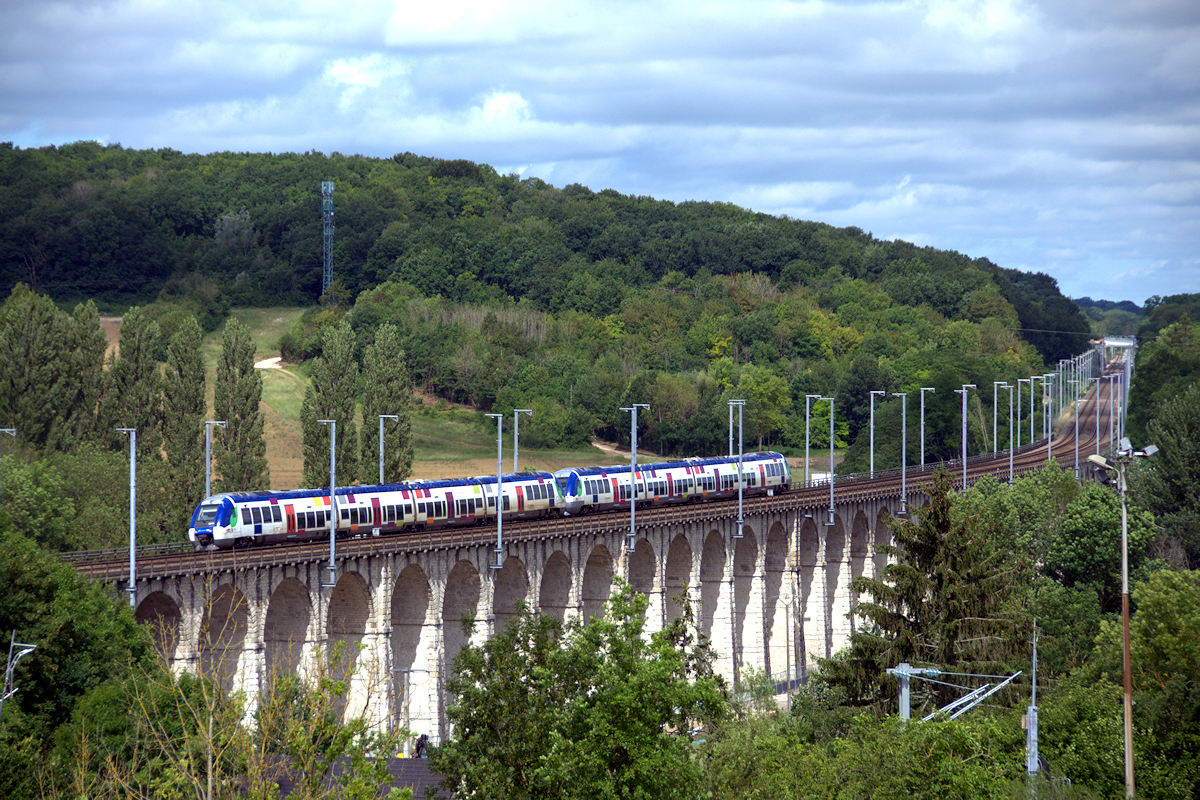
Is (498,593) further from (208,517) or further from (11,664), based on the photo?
(11,664)

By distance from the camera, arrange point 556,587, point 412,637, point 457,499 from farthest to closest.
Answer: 1. point 556,587
2. point 457,499
3. point 412,637

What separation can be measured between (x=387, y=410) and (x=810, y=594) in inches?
1274

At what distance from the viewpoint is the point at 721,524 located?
303 feet

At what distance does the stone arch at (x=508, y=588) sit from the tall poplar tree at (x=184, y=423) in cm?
2203

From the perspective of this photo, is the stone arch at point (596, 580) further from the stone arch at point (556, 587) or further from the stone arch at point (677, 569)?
the stone arch at point (677, 569)

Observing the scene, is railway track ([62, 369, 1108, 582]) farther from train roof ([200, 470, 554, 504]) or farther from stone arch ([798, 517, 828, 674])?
stone arch ([798, 517, 828, 674])

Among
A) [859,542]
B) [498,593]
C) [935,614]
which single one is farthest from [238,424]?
[935,614]

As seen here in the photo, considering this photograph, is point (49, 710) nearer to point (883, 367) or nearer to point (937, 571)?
point (937, 571)

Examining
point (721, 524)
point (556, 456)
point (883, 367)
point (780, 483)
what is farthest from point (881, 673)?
point (883, 367)

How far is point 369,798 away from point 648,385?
5348 inches

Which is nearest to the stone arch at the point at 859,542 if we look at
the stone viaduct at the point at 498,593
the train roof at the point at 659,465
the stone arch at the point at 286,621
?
the stone viaduct at the point at 498,593

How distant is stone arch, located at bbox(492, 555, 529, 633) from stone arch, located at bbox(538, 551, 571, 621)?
2819 mm

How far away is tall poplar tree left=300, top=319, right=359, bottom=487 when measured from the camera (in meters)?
91.4

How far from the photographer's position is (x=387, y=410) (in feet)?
316
